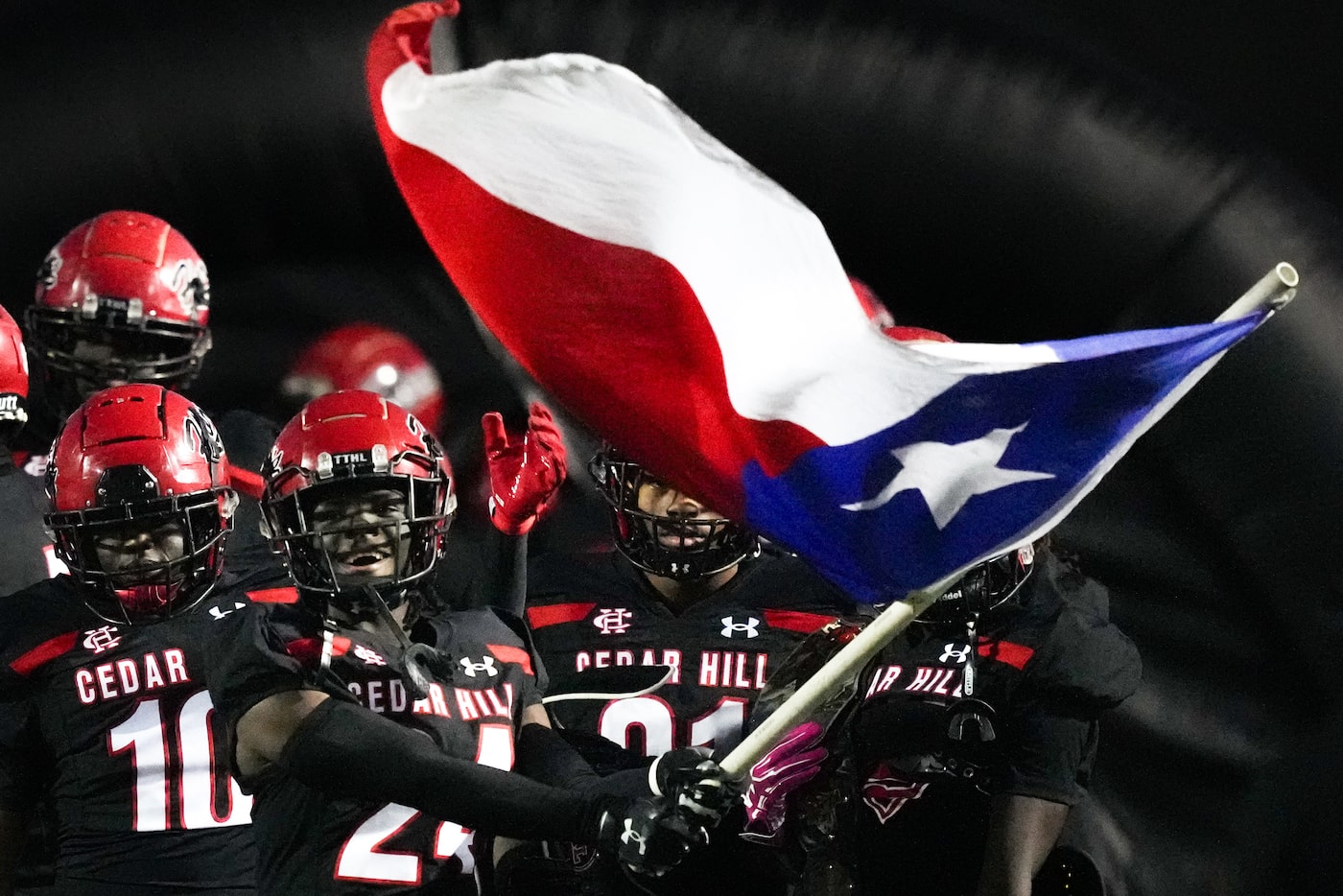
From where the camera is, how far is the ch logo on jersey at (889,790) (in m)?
2.89

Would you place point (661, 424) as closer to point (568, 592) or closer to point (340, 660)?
point (340, 660)

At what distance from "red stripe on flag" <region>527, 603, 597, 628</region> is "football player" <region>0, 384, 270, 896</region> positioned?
0.54 m

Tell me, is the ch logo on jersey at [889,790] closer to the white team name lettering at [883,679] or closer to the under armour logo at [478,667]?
the white team name lettering at [883,679]

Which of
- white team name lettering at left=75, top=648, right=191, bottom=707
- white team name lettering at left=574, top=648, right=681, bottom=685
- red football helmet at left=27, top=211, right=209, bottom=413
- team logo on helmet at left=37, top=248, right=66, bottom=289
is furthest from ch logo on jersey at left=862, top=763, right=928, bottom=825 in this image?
team logo on helmet at left=37, top=248, right=66, bottom=289

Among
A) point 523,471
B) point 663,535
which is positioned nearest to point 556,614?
point 663,535

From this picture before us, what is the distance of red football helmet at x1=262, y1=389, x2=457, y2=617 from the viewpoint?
8.92 ft

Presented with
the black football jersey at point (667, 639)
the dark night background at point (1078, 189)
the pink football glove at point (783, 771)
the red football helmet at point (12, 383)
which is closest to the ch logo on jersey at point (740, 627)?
the black football jersey at point (667, 639)

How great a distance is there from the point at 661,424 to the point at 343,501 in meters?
0.71

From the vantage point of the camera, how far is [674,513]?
2988 mm

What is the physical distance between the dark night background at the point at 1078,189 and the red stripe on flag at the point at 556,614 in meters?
0.86

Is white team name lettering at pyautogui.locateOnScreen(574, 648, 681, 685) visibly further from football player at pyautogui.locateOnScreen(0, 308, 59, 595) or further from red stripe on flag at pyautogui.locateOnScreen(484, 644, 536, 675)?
football player at pyautogui.locateOnScreen(0, 308, 59, 595)

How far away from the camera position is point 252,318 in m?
4.12

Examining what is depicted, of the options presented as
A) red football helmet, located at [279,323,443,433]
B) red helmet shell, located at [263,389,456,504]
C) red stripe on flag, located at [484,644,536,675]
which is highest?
red helmet shell, located at [263,389,456,504]

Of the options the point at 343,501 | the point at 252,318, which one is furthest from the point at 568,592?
the point at 252,318
